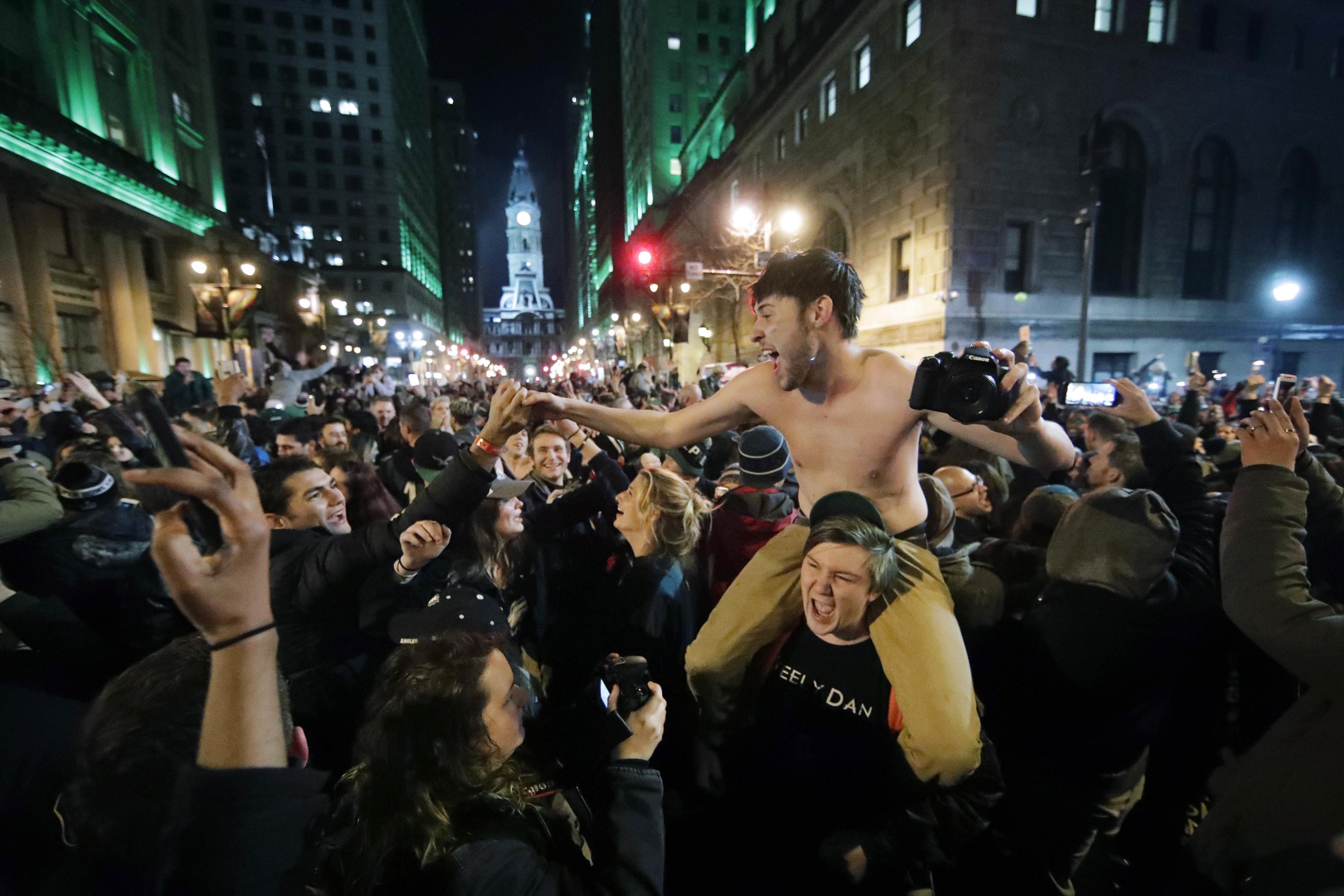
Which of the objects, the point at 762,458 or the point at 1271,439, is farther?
the point at 762,458

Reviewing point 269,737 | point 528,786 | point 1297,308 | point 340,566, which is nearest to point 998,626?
point 528,786

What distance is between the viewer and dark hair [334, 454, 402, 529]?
3.90 metres

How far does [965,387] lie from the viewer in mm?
1950

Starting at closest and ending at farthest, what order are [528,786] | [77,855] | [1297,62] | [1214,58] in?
[77,855]
[528,786]
[1214,58]
[1297,62]

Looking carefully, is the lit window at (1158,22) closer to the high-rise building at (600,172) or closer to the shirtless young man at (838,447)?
the shirtless young man at (838,447)

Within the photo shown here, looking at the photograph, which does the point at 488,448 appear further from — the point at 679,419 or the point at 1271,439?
the point at 1271,439

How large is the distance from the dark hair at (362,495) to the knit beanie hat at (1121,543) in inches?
144

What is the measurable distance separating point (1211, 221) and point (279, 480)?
2521 cm

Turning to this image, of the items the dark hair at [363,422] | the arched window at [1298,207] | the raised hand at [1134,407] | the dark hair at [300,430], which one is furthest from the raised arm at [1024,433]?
the arched window at [1298,207]

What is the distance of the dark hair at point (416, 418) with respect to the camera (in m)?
6.65

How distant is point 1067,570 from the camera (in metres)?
2.25

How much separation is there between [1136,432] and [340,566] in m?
4.14

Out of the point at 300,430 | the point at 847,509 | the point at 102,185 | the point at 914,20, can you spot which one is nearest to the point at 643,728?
the point at 847,509

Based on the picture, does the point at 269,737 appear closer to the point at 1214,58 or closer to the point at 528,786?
the point at 528,786
